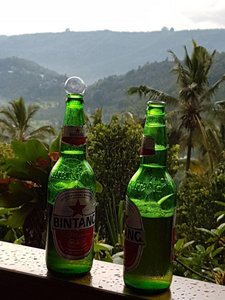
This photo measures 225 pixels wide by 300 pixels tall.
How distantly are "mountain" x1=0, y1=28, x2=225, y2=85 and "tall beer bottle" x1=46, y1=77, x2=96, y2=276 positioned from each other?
80.2ft

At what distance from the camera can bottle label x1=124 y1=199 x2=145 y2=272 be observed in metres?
0.55

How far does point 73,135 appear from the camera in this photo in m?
0.59

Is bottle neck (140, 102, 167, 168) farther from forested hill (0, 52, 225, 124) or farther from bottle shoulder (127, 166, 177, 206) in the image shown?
forested hill (0, 52, 225, 124)

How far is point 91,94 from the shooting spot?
17.2 meters

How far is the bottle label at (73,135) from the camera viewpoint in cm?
59

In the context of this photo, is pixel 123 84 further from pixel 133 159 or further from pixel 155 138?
pixel 155 138

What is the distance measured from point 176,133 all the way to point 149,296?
11.0 metres

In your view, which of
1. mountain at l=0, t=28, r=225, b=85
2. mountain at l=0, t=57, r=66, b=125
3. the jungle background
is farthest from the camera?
mountain at l=0, t=28, r=225, b=85

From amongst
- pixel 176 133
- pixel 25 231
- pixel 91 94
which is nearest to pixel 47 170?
pixel 25 231

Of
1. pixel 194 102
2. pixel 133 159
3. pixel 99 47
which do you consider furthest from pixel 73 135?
pixel 99 47

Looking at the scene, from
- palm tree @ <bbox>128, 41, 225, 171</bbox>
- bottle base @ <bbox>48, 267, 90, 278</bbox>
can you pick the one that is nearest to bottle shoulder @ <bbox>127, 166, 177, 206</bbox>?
bottle base @ <bbox>48, 267, 90, 278</bbox>

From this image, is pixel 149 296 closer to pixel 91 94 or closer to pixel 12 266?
pixel 12 266

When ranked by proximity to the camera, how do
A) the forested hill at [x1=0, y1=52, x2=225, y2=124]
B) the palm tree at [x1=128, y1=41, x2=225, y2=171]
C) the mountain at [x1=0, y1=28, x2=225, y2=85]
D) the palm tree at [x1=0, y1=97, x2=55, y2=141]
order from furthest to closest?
the mountain at [x1=0, y1=28, x2=225, y2=85] → the forested hill at [x1=0, y1=52, x2=225, y2=124] → the palm tree at [x1=0, y1=97, x2=55, y2=141] → the palm tree at [x1=128, y1=41, x2=225, y2=171]

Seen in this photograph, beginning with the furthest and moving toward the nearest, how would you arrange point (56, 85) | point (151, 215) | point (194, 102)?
point (56, 85)
point (194, 102)
point (151, 215)
